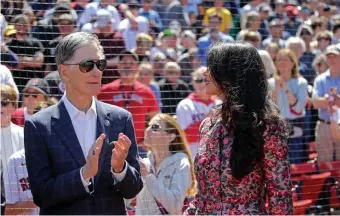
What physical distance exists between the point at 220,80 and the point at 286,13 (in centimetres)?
775

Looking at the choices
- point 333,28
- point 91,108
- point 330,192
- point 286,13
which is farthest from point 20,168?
point 286,13

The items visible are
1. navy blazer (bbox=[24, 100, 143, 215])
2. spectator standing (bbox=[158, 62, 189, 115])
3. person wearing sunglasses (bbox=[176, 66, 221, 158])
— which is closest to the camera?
navy blazer (bbox=[24, 100, 143, 215])

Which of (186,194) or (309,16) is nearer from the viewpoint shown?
(186,194)

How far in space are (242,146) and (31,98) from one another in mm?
3386

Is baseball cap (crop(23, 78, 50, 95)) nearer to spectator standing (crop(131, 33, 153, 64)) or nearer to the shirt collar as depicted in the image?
spectator standing (crop(131, 33, 153, 64))

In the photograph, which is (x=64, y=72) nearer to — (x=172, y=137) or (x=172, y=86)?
(x=172, y=137)

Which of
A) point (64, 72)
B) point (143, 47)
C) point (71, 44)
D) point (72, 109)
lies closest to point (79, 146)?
point (72, 109)

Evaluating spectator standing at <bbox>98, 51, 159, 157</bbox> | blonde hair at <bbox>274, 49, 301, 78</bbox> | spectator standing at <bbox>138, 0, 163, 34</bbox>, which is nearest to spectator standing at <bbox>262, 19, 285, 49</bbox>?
spectator standing at <bbox>138, 0, 163, 34</bbox>

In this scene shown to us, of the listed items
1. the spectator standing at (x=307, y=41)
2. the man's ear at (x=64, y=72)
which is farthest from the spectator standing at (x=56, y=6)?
the man's ear at (x=64, y=72)

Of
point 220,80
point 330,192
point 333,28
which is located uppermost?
point 333,28

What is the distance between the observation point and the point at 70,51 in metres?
3.78

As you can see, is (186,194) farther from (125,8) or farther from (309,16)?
(309,16)

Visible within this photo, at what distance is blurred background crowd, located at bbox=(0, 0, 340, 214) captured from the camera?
6184 mm

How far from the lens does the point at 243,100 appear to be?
337 cm
